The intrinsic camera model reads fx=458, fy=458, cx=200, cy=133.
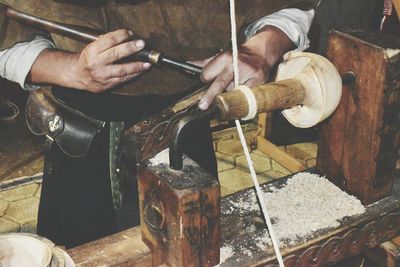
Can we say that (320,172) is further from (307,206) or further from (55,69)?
(55,69)

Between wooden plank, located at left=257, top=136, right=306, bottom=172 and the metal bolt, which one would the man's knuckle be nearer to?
the metal bolt

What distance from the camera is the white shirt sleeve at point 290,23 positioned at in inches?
92.1

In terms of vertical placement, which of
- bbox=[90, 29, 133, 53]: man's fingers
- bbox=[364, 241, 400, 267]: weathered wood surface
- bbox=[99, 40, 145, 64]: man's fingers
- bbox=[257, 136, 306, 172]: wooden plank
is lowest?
bbox=[257, 136, 306, 172]: wooden plank

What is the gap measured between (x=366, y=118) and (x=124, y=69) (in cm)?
108

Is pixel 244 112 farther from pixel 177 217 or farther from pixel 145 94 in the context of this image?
pixel 145 94

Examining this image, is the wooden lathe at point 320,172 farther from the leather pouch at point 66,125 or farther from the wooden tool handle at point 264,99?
the leather pouch at point 66,125

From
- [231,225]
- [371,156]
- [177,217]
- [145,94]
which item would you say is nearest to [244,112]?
[177,217]

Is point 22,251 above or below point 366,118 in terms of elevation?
below

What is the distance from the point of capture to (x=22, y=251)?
124 centimetres

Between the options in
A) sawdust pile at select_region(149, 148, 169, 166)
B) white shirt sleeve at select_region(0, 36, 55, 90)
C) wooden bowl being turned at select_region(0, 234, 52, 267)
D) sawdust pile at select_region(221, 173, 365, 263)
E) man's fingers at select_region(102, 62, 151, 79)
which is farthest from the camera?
white shirt sleeve at select_region(0, 36, 55, 90)

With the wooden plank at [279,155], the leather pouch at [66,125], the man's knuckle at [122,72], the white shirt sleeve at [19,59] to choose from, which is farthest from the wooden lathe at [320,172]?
the wooden plank at [279,155]

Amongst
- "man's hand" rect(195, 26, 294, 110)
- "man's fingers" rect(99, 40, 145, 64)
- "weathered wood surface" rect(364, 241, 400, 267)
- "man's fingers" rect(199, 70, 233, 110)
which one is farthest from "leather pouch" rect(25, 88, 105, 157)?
"weathered wood surface" rect(364, 241, 400, 267)

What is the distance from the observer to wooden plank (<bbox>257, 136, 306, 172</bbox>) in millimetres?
4743

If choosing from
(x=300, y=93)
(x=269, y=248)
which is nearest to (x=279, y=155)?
(x=269, y=248)
